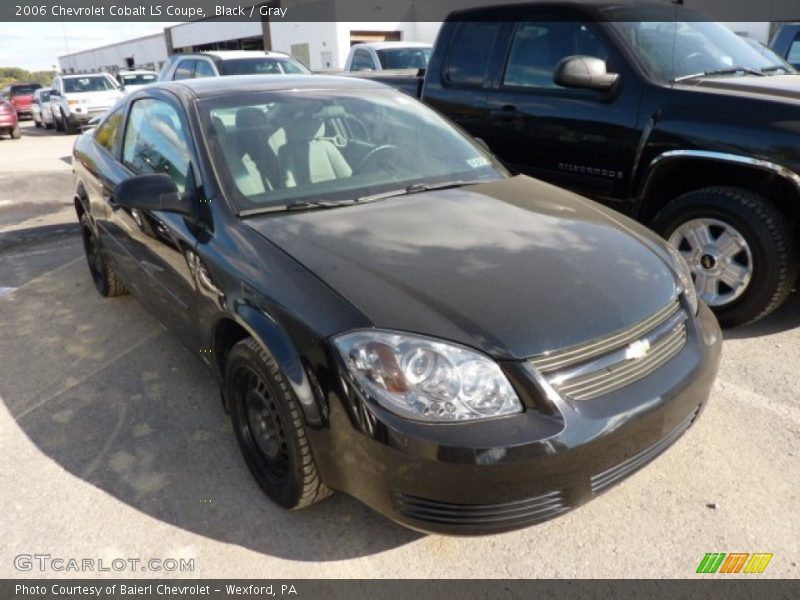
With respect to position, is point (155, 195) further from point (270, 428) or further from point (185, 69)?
point (185, 69)

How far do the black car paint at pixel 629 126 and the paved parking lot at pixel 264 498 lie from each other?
1045 millimetres

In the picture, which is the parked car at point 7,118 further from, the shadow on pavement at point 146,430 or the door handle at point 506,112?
the door handle at point 506,112

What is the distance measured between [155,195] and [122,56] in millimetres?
59947

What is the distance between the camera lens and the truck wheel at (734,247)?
3553mm

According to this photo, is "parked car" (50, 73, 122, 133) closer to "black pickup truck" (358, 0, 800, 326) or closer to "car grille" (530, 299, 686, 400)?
"black pickup truck" (358, 0, 800, 326)

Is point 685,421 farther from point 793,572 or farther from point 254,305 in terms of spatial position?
point 254,305

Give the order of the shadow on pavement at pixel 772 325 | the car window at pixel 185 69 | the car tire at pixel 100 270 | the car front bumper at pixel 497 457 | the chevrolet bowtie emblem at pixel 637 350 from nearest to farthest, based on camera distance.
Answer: the car front bumper at pixel 497 457
the chevrolet bowtie emblem at pixel 637 350
the shadow on pavement at pixel 772 325
the car tire at pixel 100 270
the car window at pixel 185 69

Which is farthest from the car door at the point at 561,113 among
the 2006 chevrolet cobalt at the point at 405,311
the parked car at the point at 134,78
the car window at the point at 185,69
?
the parked car at the point at 134,78

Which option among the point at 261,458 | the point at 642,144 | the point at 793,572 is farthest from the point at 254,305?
the point at 642,144

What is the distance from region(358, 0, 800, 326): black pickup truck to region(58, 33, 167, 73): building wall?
155 feet

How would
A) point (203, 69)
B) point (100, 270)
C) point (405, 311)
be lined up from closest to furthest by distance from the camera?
point (405, 311) < point (100, 270) < point (203, 69)
